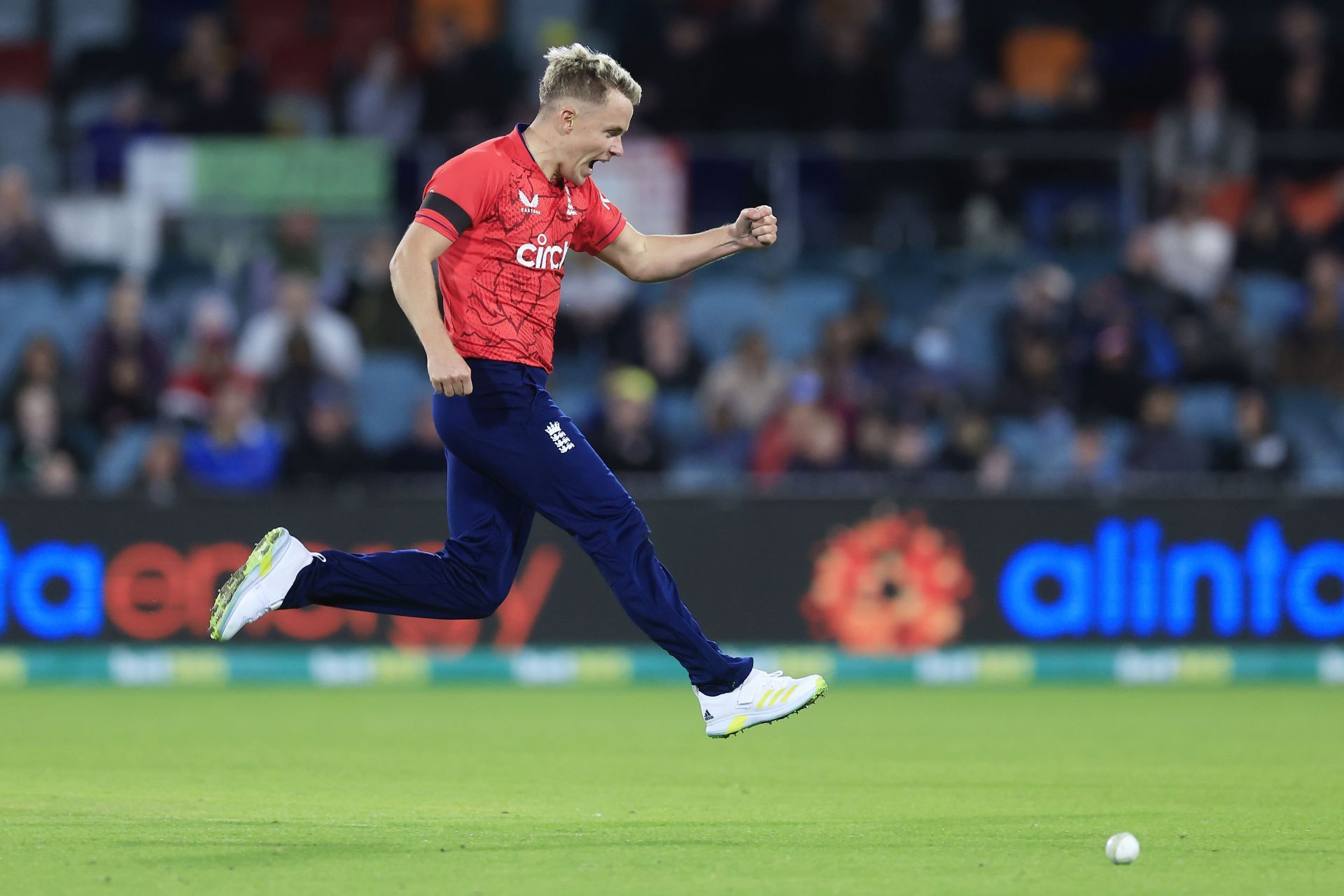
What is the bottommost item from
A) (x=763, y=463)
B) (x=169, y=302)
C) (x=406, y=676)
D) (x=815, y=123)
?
(x=406, y=676)

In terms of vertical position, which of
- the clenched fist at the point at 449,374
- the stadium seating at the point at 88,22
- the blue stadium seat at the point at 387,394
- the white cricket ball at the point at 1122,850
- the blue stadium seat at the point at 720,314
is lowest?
the white cricket ball at the point at 1122,850

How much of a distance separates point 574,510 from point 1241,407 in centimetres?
864

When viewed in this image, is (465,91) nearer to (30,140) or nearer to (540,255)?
(30,140)

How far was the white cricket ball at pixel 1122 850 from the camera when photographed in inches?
237

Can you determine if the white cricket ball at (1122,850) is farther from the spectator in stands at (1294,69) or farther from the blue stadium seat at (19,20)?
the blue stadium seat at (19,20)

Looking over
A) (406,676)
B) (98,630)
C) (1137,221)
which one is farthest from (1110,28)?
(98,630)

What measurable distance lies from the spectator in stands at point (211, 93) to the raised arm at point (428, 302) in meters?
10.7

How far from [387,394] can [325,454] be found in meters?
1.46

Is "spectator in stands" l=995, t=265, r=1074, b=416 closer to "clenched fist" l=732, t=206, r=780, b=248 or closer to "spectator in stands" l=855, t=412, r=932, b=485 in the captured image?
"spectator in stands" l=855, t=412, r=932, b=485

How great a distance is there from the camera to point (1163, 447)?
47.1 feet

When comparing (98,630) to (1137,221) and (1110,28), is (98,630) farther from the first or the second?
(1110,28)

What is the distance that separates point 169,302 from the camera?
1606 cm

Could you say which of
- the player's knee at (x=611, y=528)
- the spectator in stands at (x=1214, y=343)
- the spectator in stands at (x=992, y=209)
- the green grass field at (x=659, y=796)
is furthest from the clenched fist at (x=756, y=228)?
the spectator in stands at (x=992, y=209)

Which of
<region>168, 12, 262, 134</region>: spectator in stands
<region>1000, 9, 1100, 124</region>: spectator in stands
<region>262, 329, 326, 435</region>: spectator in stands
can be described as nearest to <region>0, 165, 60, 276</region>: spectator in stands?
<region>168, 12, 262, 134</region>: spectator in stands
